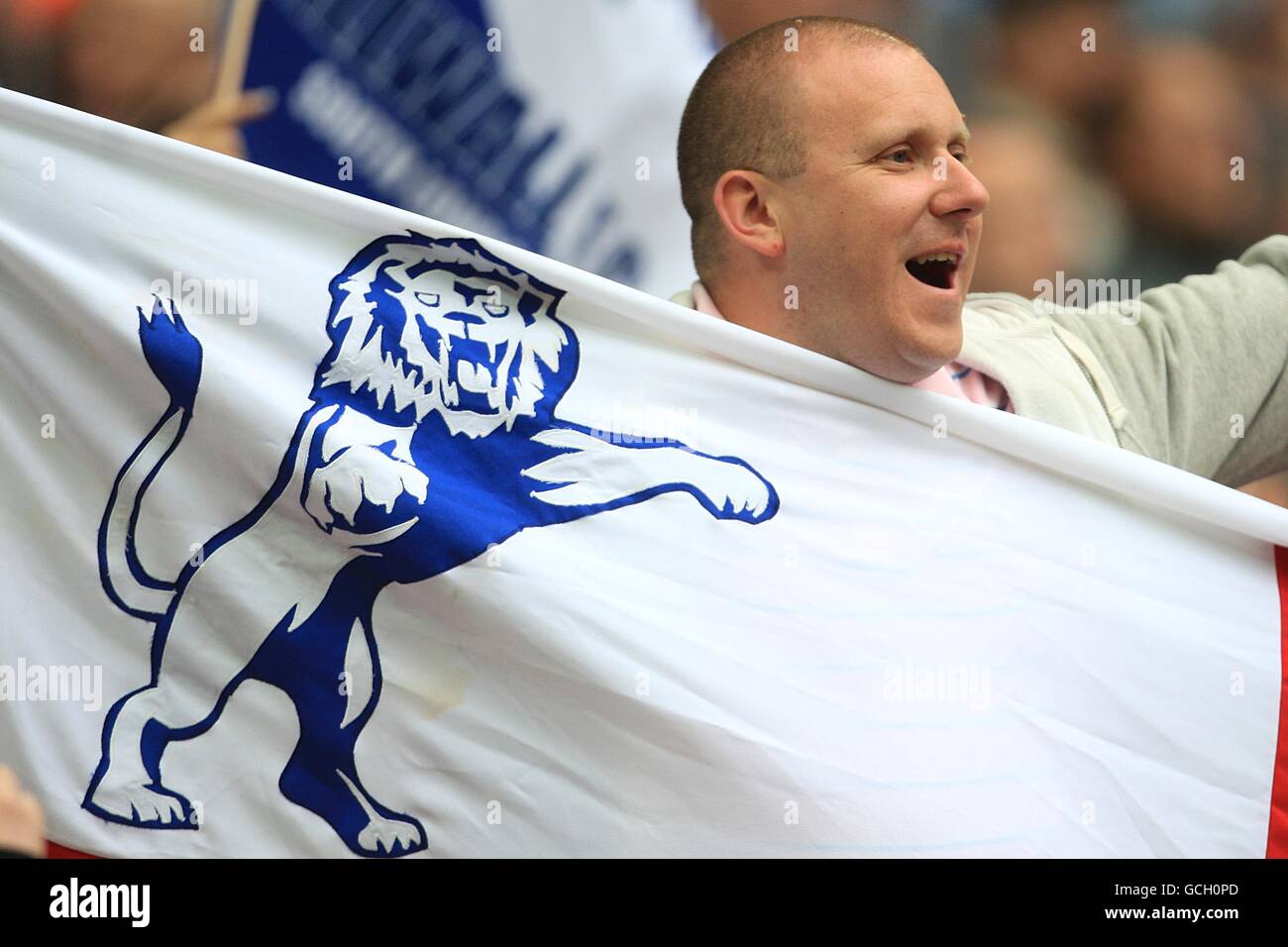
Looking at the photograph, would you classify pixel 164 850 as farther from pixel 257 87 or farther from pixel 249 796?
pixel 257 87

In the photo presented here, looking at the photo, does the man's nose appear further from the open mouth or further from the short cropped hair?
the short cropped hair

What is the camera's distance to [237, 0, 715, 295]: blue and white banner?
2.21 meters

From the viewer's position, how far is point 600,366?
1684 millimetres

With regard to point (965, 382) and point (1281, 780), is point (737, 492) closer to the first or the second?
point (965, 382)

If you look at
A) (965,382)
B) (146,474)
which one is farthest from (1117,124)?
(146,474)

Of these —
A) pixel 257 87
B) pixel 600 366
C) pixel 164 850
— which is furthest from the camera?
pixel 257 87

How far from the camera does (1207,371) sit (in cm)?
194

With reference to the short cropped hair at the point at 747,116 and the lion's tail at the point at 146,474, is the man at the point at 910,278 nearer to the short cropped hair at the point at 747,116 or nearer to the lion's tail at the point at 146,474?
the short cropped hair at the point at 747,116

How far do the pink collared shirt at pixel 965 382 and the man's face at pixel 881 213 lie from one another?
8 cm

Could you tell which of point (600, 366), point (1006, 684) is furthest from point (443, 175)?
→ point (1006, 684)

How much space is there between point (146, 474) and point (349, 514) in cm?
24

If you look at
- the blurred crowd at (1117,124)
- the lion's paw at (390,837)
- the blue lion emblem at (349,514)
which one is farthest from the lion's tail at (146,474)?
the blurred crowd at (1117,124)

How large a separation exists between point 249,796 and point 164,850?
4.1 inches
